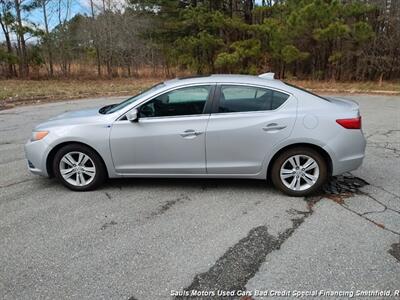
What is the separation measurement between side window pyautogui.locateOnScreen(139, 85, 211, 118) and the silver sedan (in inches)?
0.5

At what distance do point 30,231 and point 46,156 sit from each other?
3.92 feet

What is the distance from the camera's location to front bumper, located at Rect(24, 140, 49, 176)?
14.3 feet

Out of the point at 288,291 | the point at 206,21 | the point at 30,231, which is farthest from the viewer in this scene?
the point at 206,21

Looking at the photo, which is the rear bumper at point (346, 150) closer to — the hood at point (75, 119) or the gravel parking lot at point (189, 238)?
the gravel parking lot at point (189, 238)

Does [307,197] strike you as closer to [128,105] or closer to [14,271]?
[128,105]

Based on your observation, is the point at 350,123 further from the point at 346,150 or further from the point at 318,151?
the point at 318,151

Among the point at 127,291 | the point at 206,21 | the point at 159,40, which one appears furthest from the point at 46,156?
the point at 159,40

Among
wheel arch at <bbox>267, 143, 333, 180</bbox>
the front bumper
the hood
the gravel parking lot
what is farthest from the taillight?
the front bumper

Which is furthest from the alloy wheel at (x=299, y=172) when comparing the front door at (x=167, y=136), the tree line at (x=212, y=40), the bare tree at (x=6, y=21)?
the bare tree at (x=6, y=21)

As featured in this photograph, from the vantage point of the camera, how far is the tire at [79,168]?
434 centimetres

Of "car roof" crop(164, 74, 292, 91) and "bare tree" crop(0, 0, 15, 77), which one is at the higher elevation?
"bare tree" crop(0, 0, 15, 77)

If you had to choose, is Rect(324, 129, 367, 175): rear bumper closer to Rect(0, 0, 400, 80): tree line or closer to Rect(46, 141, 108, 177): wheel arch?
Rect(46, 141, 108, 177): wheel arch

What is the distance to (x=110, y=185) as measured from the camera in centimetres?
466

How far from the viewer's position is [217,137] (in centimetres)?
413
